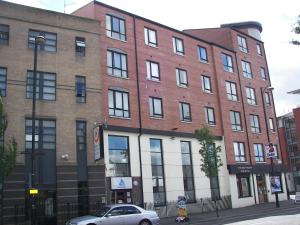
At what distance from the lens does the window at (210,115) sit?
42000 mm

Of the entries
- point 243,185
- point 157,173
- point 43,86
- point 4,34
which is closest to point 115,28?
point 43,86

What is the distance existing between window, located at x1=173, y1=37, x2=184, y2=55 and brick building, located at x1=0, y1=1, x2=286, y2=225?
8 centimetres

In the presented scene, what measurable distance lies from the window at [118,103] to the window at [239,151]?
15.1m

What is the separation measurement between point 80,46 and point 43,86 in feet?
14.4

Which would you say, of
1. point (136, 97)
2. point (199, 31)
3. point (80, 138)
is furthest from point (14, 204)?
point (199, 31)

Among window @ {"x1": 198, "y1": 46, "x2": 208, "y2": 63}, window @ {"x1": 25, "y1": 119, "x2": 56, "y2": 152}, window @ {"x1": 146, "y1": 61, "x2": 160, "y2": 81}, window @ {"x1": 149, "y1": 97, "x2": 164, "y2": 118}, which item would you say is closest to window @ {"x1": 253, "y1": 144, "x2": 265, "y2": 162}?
window @ {"x1": 198, "y1": 46, "x2": 208, "y2": 63}

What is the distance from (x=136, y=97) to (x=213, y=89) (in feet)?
38.4

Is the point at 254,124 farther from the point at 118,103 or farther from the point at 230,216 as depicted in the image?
the point at 118,103

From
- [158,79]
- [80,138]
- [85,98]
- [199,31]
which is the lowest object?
[80,138]

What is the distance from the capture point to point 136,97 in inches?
1374

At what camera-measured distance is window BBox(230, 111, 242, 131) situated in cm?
4504

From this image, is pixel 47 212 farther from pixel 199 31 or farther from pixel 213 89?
pixel 199 31

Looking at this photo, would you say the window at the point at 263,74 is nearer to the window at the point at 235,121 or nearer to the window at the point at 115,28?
the window at the point at 235,121

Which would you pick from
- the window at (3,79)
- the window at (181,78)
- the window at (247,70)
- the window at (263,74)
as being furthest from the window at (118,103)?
the window at (263,74)
